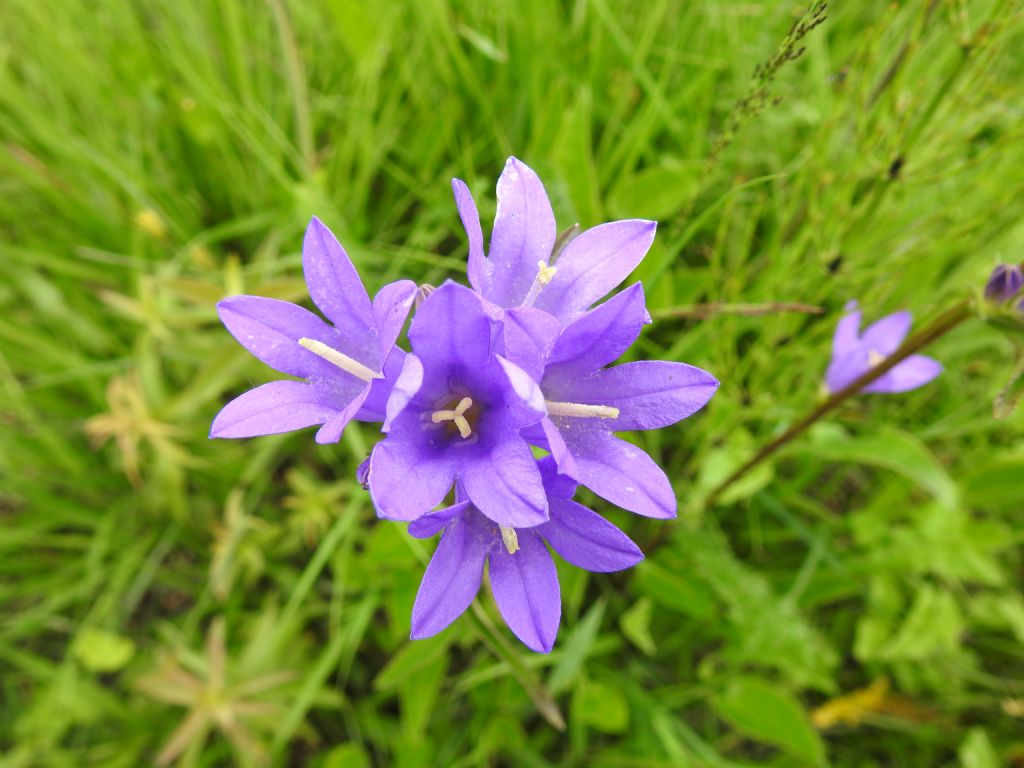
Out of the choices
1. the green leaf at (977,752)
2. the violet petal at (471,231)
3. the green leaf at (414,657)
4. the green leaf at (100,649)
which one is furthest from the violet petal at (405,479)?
the green leaf at (977,752)

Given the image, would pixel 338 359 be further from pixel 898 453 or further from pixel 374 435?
pixel 898 453

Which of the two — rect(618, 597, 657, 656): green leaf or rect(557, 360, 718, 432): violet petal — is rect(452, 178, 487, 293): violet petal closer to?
rect(557, 360, 718, 432): violet petal

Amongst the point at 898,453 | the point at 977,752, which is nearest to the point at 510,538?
the point at 898,453

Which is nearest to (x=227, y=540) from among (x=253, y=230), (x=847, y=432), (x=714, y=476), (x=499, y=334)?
(x=253, y=230)

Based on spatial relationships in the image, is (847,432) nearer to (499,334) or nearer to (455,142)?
(455,142)

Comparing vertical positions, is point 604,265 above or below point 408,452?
above

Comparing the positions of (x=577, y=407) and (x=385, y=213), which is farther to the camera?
(x=385, y=213)

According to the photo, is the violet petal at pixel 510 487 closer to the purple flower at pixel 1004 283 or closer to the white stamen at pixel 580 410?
the white stamen at pixel 580 410
